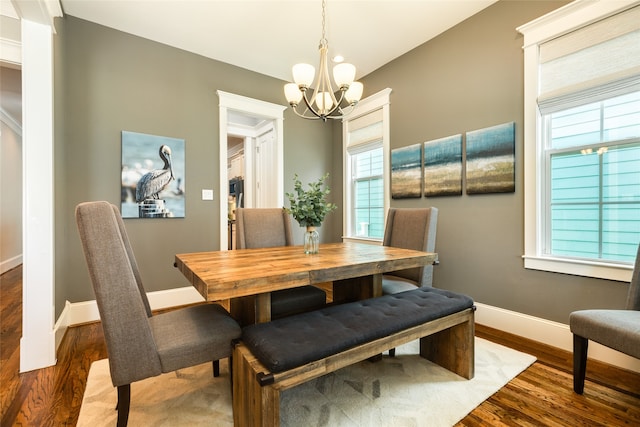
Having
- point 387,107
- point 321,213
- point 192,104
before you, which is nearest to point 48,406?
point 321,213

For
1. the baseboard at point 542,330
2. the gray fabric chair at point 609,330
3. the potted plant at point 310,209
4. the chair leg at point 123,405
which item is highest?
the potted plant at point 310,209

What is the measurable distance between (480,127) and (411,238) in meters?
1.28

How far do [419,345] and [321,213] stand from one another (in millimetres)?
1266

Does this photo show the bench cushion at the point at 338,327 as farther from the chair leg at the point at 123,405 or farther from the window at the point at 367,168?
the window at the point at 367,168

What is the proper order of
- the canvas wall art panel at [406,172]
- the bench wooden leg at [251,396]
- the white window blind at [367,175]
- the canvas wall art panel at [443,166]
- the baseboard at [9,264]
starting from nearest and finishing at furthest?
the bench wooden leg at [251,396]
the canvas wall art panel at [443,166]
the canvas wall art panel at [406,172]
the white window blind at [367,175]
the baseboard at [9,264]

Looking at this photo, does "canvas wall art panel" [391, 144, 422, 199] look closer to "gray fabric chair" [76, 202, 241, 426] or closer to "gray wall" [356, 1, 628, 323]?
"gray wall" [356, 1, 628, 323]

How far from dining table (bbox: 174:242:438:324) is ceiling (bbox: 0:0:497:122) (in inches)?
89.9

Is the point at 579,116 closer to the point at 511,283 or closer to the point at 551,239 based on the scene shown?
the point at 551,239

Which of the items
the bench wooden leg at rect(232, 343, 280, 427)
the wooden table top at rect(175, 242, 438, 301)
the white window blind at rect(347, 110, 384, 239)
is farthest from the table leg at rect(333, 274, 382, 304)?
the white window blind at rect(347, 110, 384, 239)

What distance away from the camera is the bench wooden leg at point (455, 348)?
172 cm

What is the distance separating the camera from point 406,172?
10.9 feet

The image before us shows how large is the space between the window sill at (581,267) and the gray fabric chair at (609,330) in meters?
0.26

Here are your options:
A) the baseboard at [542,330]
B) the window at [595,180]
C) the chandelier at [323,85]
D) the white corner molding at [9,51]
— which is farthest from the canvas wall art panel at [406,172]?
the white corner molding at [9,51]

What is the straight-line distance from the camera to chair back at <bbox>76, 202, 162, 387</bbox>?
110 cm
